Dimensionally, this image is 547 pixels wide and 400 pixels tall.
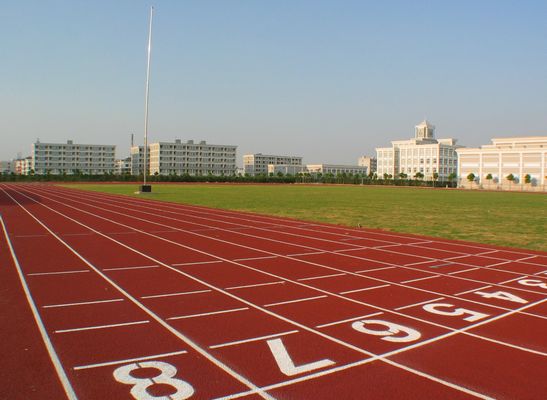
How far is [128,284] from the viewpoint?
6793 millimetres

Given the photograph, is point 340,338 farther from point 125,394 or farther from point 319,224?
point 319,224

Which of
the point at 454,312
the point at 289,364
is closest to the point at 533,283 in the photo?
the point at 454,312

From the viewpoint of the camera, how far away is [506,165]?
3204 inches

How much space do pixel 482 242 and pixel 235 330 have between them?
9085 mm

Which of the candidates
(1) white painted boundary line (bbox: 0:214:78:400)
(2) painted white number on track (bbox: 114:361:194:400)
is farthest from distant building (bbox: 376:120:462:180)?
(2) painted white number on track (bbox: 114:361:194:400)

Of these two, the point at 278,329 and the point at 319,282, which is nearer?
the point at 278,329

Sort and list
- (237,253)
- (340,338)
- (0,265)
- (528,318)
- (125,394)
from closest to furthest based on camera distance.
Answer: (125,394) → (340,338) → (528,318) → (0,265) → (237,253)

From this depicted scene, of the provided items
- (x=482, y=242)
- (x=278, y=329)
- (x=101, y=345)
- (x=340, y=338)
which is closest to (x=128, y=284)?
(x=101, y=345)

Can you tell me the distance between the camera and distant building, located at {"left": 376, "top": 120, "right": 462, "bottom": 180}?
119875 millimetres

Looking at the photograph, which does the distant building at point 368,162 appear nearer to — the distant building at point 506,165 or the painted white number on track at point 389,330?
the distant building at point 506,165

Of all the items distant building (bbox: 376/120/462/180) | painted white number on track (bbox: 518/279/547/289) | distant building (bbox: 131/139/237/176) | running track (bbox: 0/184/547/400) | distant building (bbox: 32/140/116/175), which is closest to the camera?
running track (bbox: 0/184/547/400)

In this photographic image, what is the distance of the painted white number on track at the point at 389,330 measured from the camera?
4660 mm

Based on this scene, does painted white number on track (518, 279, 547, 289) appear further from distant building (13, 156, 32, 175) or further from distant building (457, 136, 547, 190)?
distant building (13, 156, 32, 175)

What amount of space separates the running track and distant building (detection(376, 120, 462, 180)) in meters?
116
